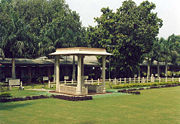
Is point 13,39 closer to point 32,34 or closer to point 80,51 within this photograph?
point 32,34

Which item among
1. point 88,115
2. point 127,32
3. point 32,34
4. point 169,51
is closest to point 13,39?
point 32,34

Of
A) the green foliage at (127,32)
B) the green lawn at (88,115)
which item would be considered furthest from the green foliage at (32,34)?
→ the green lawn at (88,115)

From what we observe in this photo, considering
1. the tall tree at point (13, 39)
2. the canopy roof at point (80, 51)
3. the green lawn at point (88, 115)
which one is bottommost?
the green lawn at point (88, 115)

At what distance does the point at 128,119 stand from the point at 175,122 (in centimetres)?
268

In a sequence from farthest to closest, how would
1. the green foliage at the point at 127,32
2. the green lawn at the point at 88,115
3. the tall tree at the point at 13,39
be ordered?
the green foliage at the point at 127,32, the tall tree at the point at 13,39, the green lawn at the point at 88,115

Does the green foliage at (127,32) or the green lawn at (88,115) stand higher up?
the green foliage at (127,32)

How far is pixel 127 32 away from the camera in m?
47.2

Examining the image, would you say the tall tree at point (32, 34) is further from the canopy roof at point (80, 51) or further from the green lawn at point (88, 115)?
→ the green lawn at point (88, 115)

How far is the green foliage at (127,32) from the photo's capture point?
46281 millimetres

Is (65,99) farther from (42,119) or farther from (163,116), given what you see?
(163,116)

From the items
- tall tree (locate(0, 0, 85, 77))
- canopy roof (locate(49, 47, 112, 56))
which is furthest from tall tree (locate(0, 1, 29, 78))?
canopy roof (locate(49, 47, 112, 56))

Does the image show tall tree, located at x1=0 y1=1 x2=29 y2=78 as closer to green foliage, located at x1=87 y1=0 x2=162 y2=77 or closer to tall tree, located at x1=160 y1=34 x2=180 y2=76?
green foliage, located at x1=87 y1=0 x2=162 y2=77

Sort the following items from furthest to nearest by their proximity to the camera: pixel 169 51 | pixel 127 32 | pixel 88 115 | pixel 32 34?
pixel 169 51, pixel 32 34, pixel 127 32, pixel 88 115

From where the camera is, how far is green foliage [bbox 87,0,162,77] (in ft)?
152
